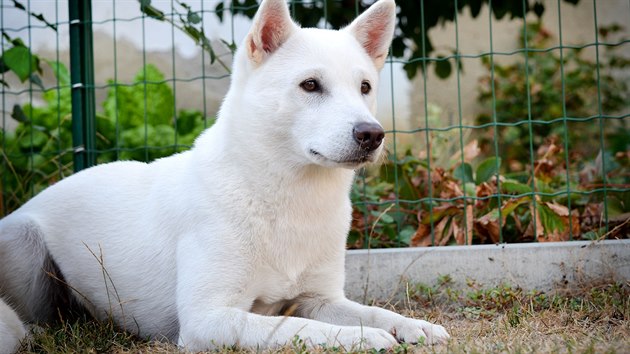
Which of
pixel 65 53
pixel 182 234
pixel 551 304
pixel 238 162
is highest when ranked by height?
pixel 65 53

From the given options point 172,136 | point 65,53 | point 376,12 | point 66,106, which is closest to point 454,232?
point 376,12

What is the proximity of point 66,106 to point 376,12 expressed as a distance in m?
3.36

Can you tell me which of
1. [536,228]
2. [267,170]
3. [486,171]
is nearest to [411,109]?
[486,171]

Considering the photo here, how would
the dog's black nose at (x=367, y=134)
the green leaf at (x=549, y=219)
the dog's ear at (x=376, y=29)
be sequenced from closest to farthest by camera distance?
the dog's black nose at (x=367, y=134) < the dog's ear at (x=376, y=29) < the green leaf at (x=549, y=219)

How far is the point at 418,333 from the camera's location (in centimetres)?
271

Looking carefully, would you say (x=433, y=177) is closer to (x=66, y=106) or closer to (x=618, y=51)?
(x=66, y=106)

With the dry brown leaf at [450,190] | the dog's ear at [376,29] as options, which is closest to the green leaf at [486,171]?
the dry brown leaf at [450,190]

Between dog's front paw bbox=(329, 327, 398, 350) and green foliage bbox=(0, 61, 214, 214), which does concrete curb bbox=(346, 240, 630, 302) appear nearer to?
dog's front paw bbox=(329, 327, 398, 350)

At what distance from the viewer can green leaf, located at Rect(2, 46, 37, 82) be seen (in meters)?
4.57

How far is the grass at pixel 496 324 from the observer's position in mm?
2576

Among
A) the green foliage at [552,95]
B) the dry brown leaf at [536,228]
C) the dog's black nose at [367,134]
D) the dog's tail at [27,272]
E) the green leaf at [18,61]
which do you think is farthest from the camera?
the green foliage at [552,95]

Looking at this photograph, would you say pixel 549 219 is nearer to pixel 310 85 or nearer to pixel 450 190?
pixel 450 190

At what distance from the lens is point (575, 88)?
29.1 ft

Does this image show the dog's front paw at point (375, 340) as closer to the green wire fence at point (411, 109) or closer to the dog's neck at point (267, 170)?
the dog's neck at point (267, 170)
